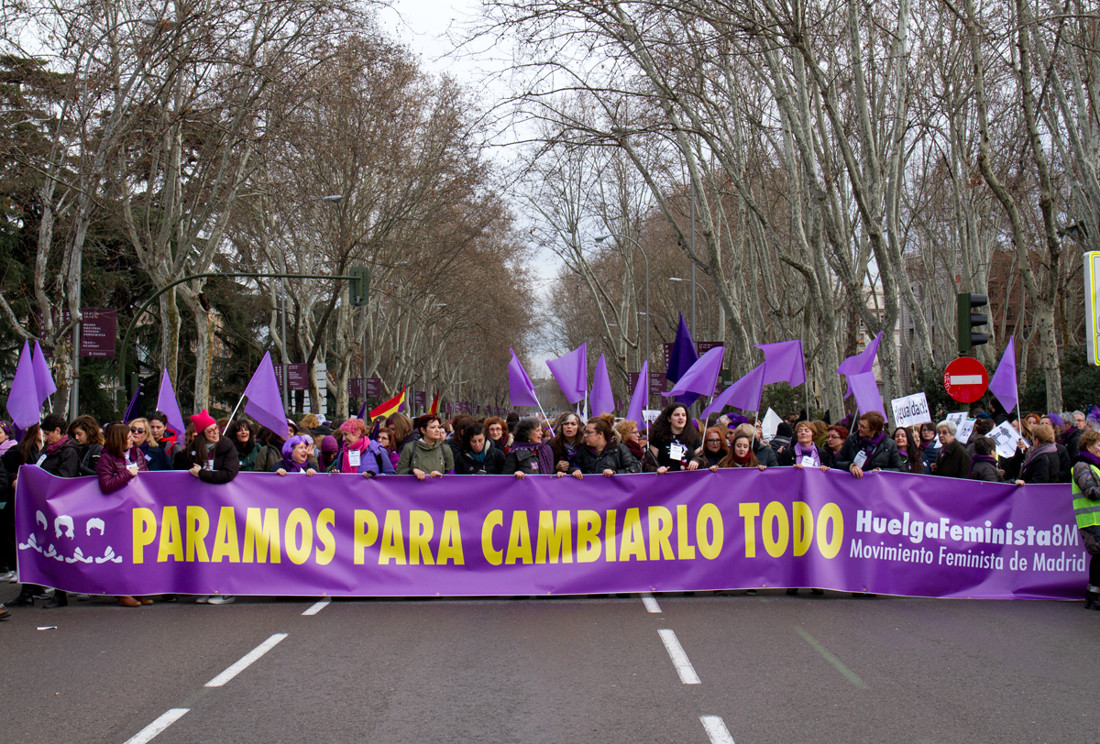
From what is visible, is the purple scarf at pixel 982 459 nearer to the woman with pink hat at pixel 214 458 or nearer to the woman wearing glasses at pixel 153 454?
the woman with pink hat at pixel 214 458

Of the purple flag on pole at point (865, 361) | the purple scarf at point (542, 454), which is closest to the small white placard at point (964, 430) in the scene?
the purple flag on pole at point (865, 361)

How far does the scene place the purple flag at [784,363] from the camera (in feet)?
40.9

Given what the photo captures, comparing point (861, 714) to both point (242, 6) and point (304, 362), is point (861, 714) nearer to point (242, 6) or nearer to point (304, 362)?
point (242, 6)

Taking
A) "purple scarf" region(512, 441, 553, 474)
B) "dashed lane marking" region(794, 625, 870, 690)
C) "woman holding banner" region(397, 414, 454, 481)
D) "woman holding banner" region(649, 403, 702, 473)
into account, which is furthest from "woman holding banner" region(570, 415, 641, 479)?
"dashed lane marking" region(794, 625, 870, 690)

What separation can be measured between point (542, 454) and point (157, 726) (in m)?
4.98

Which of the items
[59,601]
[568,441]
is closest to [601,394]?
[568,441]

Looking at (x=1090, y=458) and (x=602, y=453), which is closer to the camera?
(x=1090, y=458)

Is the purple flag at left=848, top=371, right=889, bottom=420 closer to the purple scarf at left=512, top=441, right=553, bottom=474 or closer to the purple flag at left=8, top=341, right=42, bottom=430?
the purple scarf at left=512, top=441, right=553, bottom=474

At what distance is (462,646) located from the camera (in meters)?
7.41

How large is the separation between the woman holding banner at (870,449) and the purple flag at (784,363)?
6.29ft

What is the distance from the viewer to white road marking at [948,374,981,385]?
12805 millimetres

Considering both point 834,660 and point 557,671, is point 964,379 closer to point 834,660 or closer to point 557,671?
point 834,660

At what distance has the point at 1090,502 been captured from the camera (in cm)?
893

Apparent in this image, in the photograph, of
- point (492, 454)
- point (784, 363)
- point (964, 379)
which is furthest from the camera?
point (964, 379)
